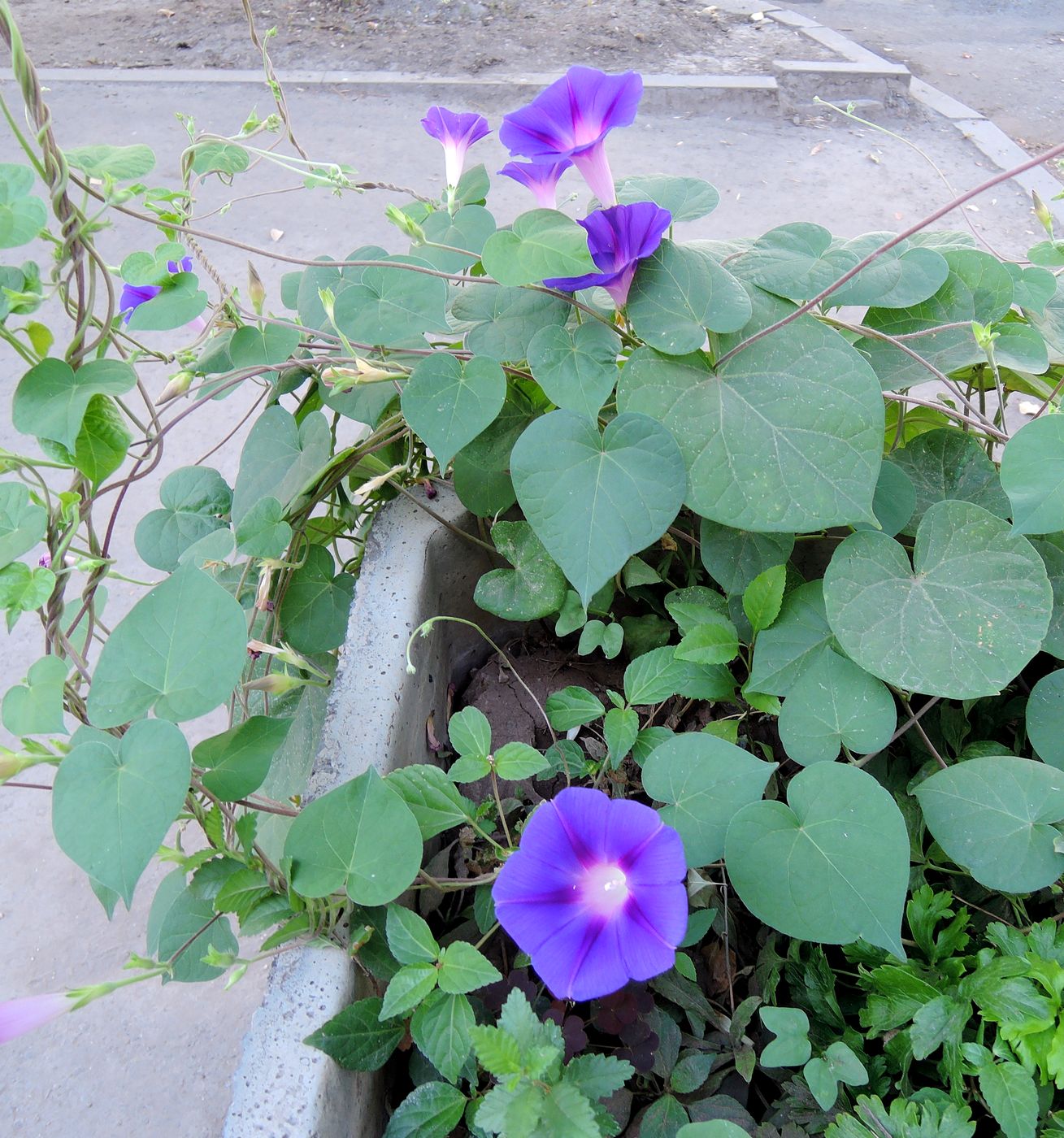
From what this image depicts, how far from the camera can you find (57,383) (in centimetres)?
65

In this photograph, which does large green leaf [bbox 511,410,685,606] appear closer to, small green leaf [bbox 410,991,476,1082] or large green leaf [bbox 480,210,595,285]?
large green leaf [bbox 480,210,595,285]

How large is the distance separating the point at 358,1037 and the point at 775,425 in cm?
55

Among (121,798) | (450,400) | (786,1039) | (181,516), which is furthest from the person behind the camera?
(181,516)

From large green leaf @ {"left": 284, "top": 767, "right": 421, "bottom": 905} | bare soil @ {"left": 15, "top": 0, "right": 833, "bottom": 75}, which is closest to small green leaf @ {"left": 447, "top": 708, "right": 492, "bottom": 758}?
large green leaf @ {"left": 284, "top": 767, "right": 421, "bottom": 905}

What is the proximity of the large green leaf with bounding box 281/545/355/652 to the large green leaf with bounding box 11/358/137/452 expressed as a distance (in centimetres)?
29

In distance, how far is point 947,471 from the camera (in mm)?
821

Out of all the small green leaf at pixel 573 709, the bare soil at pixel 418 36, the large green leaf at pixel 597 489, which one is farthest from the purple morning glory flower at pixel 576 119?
the bare soil at pixel 418 36

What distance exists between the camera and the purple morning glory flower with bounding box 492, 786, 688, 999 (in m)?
0.55

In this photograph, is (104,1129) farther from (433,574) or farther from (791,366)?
(791,366)

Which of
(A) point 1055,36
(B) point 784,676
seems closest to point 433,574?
(B) point 784,676

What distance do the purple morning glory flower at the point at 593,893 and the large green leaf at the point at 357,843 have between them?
0.07 meters

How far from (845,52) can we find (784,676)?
3.69 metres

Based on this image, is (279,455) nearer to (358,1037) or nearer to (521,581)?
(521,581)

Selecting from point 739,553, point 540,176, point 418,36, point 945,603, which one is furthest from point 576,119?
point 418,36
